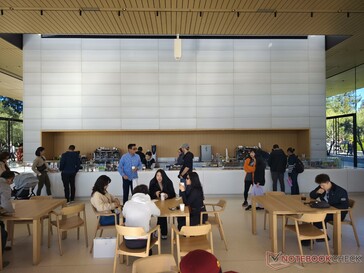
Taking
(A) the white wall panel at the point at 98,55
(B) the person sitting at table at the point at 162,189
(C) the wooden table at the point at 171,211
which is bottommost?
(C) the wooden table at the point at 171,211

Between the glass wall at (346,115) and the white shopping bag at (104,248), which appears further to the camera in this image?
the glass wall at (346,115)

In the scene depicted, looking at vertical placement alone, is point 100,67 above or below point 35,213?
above

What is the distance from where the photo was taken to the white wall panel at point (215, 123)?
8234mm

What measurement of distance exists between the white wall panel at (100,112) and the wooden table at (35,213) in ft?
13.4

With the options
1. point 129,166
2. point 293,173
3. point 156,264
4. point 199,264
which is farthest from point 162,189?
point 293,173

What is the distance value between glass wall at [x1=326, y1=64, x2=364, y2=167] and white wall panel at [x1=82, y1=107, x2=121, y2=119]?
6974 mm

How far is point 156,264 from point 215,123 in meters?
6.39

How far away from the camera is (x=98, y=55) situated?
809cm

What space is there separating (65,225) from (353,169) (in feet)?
22.6

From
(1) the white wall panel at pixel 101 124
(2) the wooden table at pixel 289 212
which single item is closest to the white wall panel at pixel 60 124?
(1) the white wall panel at pixel 101 124

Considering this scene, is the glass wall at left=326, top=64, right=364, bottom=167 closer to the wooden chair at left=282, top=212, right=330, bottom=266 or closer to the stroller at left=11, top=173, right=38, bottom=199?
the wooden chair at left=282, top=212, right=330, bottom=266

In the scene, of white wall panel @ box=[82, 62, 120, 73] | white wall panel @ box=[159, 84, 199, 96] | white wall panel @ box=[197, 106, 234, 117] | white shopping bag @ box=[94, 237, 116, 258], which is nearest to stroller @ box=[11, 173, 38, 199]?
white shopping bag @ box=[94, 237, 116, 258]

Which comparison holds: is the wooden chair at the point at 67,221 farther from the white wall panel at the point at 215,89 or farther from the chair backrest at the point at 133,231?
the white wall panel at the point at 215,89

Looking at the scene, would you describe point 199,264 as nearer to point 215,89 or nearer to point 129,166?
point 129,166
